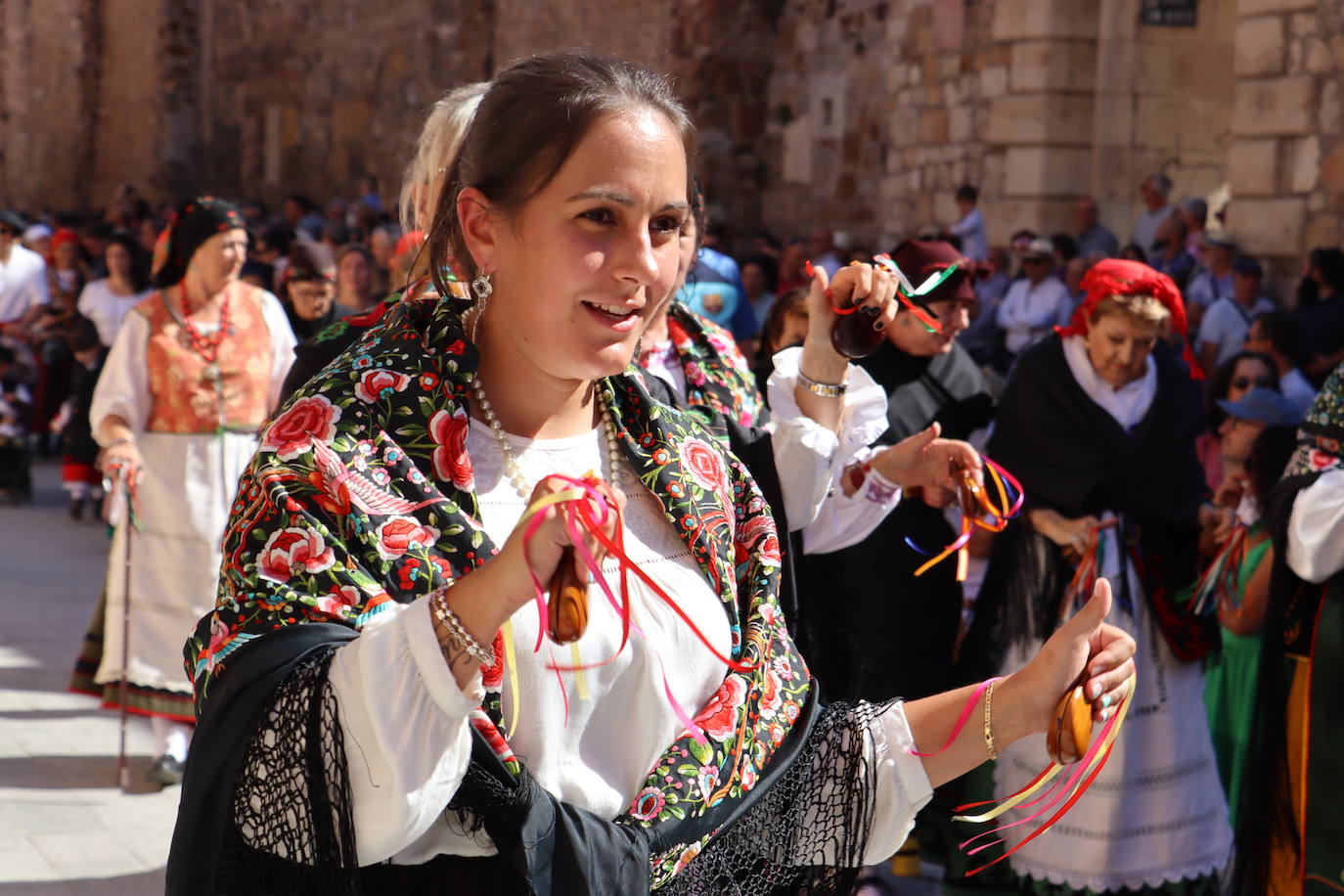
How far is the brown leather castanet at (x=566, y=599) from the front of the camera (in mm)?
1597

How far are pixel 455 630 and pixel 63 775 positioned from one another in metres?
4.66

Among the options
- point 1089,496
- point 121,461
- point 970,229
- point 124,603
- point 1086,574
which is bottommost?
point 124,603

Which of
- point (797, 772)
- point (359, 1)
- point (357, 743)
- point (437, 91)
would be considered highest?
point (359, 1)

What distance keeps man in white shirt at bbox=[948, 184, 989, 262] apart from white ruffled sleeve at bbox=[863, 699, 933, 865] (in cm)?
1047

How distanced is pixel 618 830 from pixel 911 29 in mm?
12335

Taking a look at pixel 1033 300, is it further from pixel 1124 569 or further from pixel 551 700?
pixel 551 700

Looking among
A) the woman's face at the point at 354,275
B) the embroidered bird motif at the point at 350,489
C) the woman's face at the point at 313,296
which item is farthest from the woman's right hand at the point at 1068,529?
the woman's face at the point at 354,275

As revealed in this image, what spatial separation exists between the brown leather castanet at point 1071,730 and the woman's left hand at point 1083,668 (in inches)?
0.7

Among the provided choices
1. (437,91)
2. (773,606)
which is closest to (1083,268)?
(773,606)

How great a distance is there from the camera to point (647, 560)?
204 cm

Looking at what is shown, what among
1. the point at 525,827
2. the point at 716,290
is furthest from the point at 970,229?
the point at 525,827

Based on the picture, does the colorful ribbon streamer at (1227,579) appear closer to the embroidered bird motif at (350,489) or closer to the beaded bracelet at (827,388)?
the beaded bracelet at (827,388)

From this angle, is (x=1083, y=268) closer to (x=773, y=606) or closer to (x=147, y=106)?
(x=773, y=606)

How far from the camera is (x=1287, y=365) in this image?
24.7 ft
